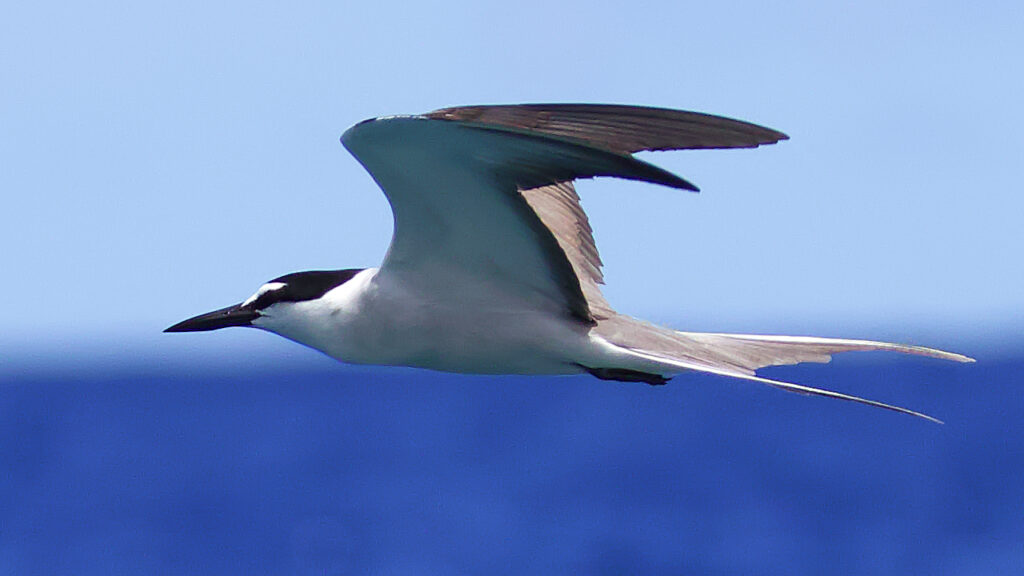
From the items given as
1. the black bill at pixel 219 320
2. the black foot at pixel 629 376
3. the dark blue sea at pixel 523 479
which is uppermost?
the black bill at pixel 219 320

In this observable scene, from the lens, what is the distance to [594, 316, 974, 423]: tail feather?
6.43 metres

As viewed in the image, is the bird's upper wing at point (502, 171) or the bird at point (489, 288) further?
the bird at point (489, 288)

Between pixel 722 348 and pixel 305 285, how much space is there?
5.68 ft

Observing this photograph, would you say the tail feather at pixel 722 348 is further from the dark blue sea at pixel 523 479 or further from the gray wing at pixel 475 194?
the dark blue sea at pixel 523 479

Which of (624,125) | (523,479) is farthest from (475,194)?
(523,479)

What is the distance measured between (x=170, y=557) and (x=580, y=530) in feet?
17.5

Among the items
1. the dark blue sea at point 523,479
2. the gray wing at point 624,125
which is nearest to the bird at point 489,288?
the gray wing at point 624,125

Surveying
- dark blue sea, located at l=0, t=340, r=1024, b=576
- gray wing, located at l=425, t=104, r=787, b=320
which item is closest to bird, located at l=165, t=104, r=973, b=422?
gray wing, located at l=425, t=104, r=787, b=320

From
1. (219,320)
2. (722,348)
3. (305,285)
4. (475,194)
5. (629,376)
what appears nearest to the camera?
(475,194)

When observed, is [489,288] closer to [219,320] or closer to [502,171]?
[502,171]

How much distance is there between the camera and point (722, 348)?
267 inches

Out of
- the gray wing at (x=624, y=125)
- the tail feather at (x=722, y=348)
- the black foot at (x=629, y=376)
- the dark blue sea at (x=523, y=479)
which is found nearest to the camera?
the gray wing at (x=624, y=125)

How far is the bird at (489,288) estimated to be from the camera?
5945mm

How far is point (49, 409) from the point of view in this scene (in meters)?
35.3
